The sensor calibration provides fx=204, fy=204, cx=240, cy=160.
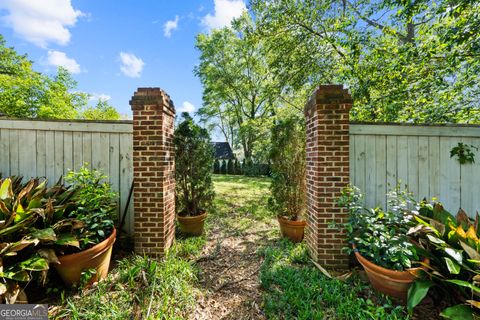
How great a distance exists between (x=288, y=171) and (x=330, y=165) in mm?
1231

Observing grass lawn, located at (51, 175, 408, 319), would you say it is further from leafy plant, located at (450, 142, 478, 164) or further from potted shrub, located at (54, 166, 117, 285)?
leafy plant, located at (450, 142, 478, 164)

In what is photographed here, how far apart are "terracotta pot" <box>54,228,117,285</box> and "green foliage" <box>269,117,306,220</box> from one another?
2.71 m

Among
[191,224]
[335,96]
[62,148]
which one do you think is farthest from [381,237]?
[62,148]

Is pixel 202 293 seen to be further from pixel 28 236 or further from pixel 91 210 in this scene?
pixel 28 236

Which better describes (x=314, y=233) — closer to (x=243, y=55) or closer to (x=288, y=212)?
(x=288, y=212)

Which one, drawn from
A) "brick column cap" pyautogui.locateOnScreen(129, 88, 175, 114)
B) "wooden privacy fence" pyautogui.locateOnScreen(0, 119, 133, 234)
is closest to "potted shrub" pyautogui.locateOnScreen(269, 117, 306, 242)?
"brick column cap" pyautogui.locateOnScreen(129, 88, 175, 114)

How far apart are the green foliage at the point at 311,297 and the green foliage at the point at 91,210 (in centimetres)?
201

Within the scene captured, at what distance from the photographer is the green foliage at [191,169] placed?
3832 mm

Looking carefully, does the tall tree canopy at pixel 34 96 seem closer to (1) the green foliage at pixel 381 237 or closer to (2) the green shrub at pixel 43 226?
(2) the green shrub at pixel 43 226

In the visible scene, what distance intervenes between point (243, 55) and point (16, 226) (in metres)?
18.7

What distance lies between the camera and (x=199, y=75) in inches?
771

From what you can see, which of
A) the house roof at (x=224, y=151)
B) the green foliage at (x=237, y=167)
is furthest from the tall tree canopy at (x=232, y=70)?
the house roof at (x=224, y=151)

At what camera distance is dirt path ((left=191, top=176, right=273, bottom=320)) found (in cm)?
209

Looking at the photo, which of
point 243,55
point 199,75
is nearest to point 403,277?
point 243,55
